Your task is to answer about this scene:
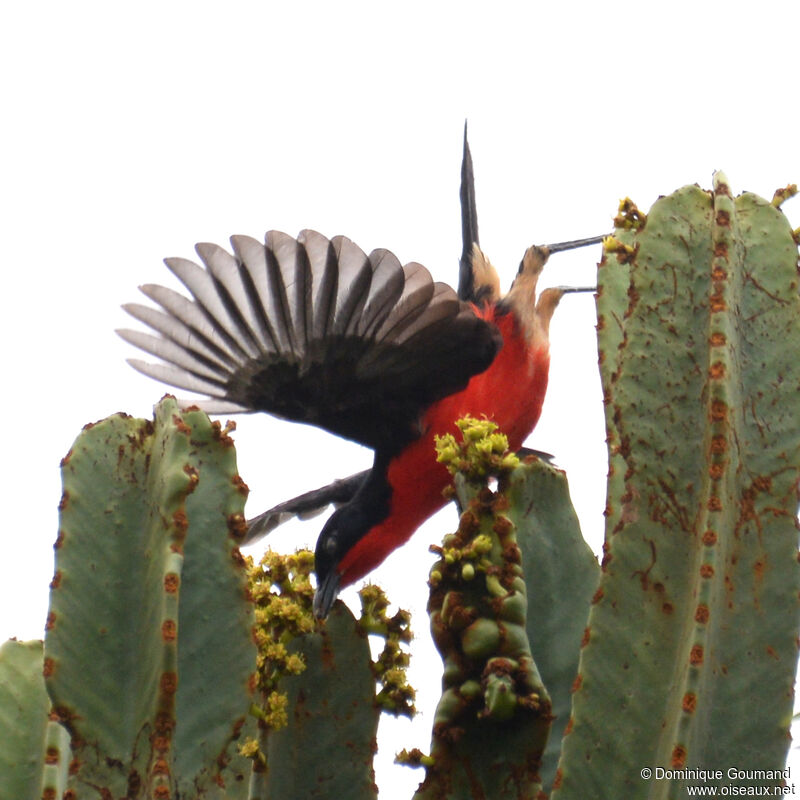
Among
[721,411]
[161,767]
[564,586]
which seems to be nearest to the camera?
[721,411]

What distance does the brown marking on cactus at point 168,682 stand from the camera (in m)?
1.91

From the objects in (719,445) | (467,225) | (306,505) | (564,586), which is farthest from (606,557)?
(467,225)

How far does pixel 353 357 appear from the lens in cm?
417

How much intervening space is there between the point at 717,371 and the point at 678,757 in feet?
1.82

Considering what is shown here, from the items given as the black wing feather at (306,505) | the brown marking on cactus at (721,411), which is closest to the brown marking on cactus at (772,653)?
the brown marking on cactus at (721,411)

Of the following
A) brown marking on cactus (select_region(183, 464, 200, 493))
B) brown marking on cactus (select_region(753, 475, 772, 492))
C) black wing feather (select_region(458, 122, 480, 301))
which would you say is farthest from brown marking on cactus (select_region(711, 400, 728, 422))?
black wing feather (select_region(458, 122, 480, 301))

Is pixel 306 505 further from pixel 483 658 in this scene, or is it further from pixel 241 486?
pixel 483 658

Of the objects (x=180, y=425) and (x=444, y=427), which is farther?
(x=444, y=427)

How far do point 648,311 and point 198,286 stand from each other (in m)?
2.42

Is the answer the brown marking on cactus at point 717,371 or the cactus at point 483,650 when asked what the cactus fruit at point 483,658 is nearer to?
the cactus at point 483,650

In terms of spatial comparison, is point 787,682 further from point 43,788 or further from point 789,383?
point 43,788

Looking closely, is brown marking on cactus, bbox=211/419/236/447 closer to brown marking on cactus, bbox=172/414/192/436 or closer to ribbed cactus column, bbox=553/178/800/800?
brown marking on cactus, bbox=172/414/192/436

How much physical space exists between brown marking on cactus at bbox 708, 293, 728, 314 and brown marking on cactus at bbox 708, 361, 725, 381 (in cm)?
9

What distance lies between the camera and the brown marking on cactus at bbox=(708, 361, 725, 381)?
6.06ft
